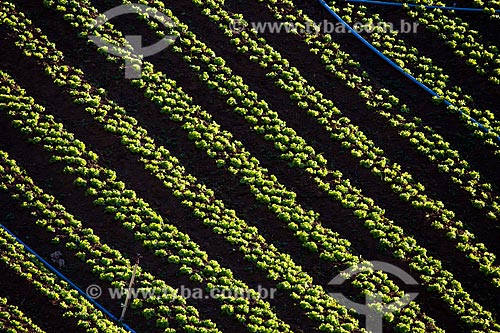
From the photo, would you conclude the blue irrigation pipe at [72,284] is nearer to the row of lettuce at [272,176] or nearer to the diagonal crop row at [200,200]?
the diagonal crop row at [200,200]

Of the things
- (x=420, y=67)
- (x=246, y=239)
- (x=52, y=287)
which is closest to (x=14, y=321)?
(x=52, y=287)

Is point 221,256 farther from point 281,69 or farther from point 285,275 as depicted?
point 281,69

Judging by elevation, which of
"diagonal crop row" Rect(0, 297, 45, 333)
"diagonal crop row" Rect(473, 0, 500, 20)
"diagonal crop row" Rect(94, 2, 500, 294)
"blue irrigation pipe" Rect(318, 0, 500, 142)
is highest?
"diagonal crop row" Rect(473, 0, 500, 20)

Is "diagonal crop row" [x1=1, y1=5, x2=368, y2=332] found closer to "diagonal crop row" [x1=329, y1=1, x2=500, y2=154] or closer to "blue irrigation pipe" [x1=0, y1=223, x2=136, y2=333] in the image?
"blue irrigation pipe" [x1=0, y1=223, x2=136, y2=333]

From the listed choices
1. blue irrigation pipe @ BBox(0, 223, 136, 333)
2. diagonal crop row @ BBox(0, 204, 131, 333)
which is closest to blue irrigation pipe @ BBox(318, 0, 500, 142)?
blue irrigation pipe @ BBox(0, 223, 136, 333)

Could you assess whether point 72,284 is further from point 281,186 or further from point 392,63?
point 392,63

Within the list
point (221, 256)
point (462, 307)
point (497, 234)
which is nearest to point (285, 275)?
point (221, 256)

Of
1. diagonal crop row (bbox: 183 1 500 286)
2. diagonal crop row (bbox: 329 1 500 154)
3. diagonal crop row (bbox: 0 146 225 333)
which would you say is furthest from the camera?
diagonal crop row (bbox: 329 1 500 154)
